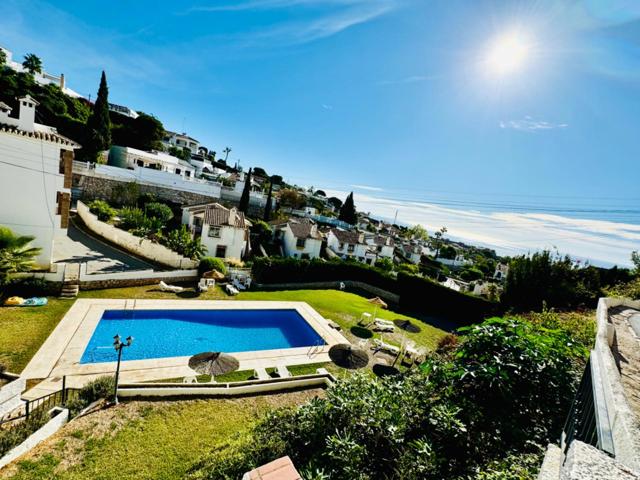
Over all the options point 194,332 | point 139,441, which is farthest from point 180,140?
point 139,441

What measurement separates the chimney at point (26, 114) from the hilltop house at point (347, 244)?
38752mm

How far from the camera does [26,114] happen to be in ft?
Answer: 63.5

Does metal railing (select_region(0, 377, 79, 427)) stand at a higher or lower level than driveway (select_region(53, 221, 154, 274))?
lower

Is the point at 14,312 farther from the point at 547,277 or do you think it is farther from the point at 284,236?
the point at 547,277

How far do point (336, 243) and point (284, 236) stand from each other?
32.0 ft

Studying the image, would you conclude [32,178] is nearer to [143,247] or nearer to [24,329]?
[143,247]

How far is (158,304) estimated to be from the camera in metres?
20.8

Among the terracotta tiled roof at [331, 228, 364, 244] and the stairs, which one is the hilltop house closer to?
the terracotta tiled roof at [331, 228, 364, 244]

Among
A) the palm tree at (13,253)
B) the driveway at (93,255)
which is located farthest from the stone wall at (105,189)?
the palm tree at (13,253)

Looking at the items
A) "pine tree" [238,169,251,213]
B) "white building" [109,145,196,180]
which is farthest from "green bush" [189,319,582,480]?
"white building" [109,145,196,180]

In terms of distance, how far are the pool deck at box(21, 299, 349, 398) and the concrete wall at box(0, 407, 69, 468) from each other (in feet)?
9.16

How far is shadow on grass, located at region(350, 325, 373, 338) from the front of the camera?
20.9 metres

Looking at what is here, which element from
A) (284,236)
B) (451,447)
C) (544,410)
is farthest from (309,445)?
(284,236)

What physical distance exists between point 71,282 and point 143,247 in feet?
27.4
